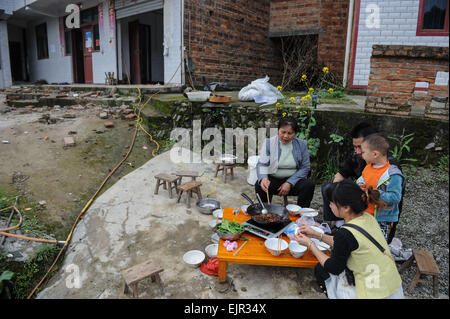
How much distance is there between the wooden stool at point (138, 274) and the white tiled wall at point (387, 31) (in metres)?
6.84

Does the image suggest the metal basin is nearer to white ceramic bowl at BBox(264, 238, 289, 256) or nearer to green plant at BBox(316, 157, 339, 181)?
white ceramic bowl at BBox(264, 238, 289, 256)

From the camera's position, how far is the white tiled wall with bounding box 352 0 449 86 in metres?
6.52

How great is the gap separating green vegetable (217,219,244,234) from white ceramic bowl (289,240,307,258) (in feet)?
1.53

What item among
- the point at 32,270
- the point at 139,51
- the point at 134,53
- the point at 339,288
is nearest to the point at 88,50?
the point at 134,53

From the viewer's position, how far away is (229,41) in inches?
352

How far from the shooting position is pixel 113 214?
3779 mm

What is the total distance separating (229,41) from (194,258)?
25.0 feet

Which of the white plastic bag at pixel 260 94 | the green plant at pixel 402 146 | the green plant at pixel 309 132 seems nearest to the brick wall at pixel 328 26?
the white plastic bag at pixel 260 94

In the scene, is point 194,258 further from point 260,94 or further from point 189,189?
point 260,94

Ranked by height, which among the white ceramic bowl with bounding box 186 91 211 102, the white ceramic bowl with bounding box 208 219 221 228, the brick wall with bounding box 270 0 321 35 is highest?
the brick wall with bounding box 270 0 321 35

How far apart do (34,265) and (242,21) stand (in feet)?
28.4

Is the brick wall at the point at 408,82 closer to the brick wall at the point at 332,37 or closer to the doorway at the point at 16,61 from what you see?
the brick wall at the point at 332,37

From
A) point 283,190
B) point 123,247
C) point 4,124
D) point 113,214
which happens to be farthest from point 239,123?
point 4,124

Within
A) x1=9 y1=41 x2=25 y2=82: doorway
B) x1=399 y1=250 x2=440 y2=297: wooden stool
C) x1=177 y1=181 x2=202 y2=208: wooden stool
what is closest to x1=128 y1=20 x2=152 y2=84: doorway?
x1=177 y1=181 x2=202 y2=208: wooden stool
